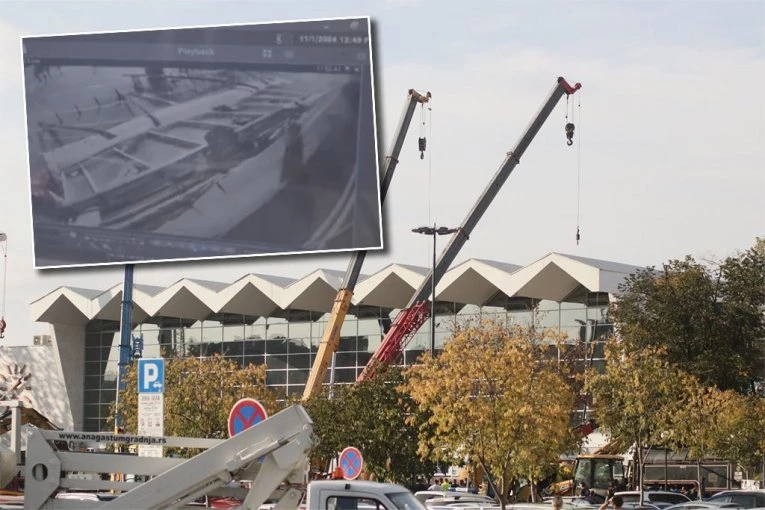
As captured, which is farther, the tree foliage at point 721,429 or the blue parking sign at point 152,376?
the tree foliage at point 721,429

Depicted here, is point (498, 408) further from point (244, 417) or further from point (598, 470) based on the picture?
point (244, 417)

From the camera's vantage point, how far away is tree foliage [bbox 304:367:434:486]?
46.8 m

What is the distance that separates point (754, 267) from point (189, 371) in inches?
958

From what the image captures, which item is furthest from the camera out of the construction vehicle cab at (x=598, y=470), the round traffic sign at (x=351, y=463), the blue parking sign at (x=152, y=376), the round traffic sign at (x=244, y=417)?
the construction vehicle cab at (x=598, y=470)

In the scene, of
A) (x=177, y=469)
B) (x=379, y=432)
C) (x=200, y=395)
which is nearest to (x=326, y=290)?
(x=379, y=432)

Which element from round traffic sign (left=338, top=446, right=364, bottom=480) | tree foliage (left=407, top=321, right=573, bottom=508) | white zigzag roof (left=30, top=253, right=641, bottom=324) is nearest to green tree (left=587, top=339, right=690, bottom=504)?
tree foliage (left=407, top=321, right=573, bottom=508)

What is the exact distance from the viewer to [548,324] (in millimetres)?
67438

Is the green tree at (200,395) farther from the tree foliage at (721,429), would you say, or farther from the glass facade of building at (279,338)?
the glass facade of building at (279,338)

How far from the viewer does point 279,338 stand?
76.1 m

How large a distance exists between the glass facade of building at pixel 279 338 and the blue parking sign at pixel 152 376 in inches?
1970

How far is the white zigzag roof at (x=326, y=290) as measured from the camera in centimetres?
6488

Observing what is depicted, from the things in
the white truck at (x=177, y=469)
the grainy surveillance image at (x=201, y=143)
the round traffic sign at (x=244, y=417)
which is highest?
the grainy surveillance image at (x=201, y=143)

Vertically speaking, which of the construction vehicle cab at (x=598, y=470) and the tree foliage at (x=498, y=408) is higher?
the tree foliage at (x=498, y=408)

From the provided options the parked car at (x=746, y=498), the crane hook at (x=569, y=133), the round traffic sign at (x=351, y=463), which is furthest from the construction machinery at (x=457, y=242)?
the round traffic sign at (x=351, y=463)
